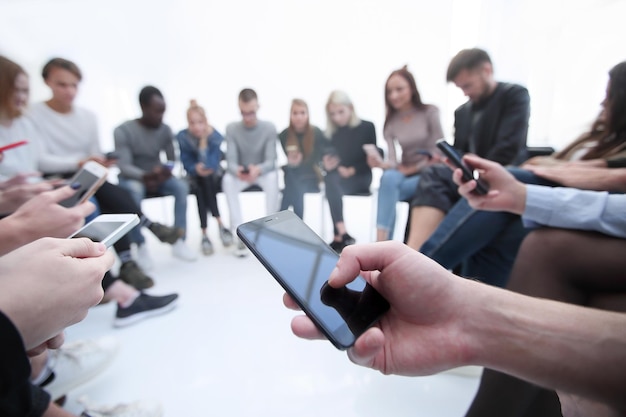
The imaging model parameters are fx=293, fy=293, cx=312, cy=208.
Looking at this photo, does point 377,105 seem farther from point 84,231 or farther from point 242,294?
point 84,231

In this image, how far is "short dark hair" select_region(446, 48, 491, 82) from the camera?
1042mm

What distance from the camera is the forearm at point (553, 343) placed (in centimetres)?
28

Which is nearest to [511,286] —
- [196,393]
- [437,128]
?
[196,393]

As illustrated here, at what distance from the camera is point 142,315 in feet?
3.11

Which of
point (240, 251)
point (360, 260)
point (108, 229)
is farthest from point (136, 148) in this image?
point (360, 260)

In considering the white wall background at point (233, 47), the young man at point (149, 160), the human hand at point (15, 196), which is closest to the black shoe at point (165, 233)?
the young man at point (149, 160)

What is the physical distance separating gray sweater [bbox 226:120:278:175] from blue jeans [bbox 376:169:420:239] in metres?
0.72

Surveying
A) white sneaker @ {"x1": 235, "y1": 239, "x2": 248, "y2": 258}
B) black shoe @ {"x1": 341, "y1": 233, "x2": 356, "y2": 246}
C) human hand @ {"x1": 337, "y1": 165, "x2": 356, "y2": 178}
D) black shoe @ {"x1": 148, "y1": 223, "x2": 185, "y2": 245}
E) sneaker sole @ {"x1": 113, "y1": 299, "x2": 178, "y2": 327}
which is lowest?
white sneaker @ {"x1": 235, "y1": 239, "x2": 248, "y2": 258}

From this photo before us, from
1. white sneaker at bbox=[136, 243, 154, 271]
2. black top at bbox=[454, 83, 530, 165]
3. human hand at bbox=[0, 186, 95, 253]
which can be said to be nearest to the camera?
human hand at bbox=[0, 186, 95, 253]

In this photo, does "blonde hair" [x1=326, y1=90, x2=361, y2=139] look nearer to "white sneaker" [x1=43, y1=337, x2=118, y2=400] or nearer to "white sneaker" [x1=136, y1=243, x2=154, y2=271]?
"white sneaker" [x1=136, y1=243, x2=154, y2=271]

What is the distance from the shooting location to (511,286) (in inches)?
20.9

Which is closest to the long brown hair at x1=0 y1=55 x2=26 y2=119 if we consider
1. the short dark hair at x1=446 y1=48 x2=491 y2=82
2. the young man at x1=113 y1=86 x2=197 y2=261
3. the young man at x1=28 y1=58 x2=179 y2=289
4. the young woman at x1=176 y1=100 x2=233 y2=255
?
the young man at x1=28 y1=58 x2=179 y2=289

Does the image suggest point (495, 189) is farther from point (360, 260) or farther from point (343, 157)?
point (343, 157)

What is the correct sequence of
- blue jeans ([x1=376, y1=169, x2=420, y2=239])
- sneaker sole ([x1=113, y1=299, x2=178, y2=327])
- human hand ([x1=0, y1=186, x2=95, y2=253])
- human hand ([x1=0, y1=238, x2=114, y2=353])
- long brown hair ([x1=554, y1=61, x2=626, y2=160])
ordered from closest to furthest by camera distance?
human hand ([x1=0, y1=238, x2=114, y2=353])
human hand ([x1=0, y1=186, x2=95, y2=253])
long brown hair ([x1=554, y1=61, x2=626, y2=160])
sneaker sole ([x1=113, y1=299, x2=178, y2=327])
blue jeans ([x1=376, y1=169, x2=420, y2=239])
